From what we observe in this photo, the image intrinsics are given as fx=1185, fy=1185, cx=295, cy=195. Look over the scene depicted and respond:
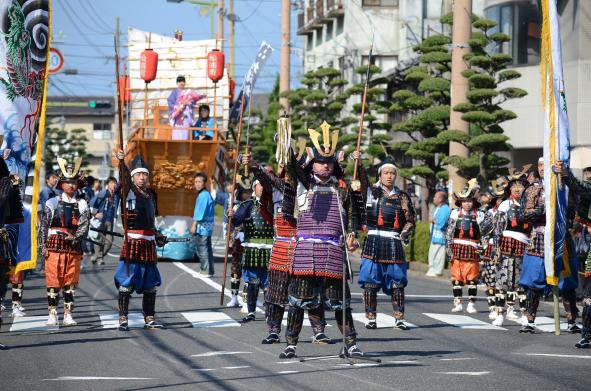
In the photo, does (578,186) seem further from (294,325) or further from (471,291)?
(471,291)

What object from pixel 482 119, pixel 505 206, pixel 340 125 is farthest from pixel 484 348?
pixel 340 125

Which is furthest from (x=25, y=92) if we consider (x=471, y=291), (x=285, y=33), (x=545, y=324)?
(x=285, y=33)

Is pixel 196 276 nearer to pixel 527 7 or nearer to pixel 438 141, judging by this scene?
pixel 438 141

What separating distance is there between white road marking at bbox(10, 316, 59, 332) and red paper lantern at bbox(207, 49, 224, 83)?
15.2 m

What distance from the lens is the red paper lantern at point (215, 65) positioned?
3050 cm

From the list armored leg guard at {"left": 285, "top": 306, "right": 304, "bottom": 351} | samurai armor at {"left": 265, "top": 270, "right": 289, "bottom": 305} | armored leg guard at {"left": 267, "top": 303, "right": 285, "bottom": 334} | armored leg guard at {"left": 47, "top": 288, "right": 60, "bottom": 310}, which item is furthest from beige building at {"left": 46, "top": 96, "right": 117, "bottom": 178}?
armored leg guard at {"left": 285, "top": 306, "right": 304, "bottom": 351}

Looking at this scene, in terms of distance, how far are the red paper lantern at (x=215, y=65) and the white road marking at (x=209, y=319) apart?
47.7ft

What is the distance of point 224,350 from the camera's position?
1236 centimetres

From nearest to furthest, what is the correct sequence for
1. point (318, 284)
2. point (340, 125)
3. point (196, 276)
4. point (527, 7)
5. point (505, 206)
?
1. point (318, 284)
2. point (505, 206)
3. point (196, 276)
4. point (527, 7)
5. point (340, 125)

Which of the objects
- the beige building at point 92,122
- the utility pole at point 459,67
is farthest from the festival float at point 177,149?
the beige building at point 92,122

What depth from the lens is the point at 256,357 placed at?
38.7ft

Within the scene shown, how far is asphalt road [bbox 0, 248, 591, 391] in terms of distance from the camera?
1014cm

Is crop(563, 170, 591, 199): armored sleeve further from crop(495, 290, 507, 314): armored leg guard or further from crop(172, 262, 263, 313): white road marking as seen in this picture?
crop(172, 262, 263, 313): white road marking

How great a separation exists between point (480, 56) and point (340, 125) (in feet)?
49.8
